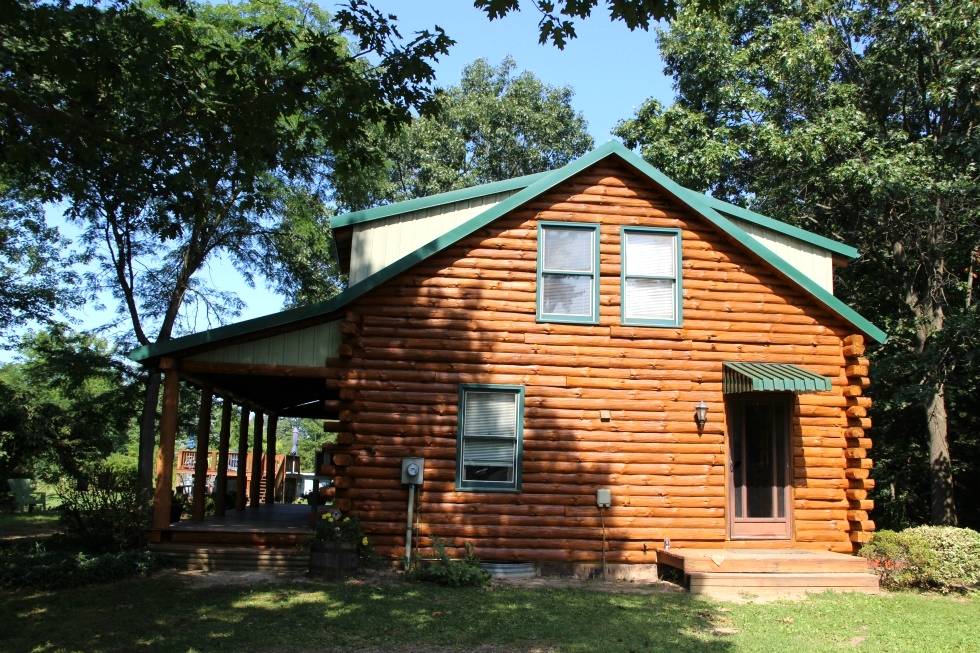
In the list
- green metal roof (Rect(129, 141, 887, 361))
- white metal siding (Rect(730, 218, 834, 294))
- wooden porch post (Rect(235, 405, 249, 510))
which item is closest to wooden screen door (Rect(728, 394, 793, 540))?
green metal roof (Rect(129, 141, 887, 361))

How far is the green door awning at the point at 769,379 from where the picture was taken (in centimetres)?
1153

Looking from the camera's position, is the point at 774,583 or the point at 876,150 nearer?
the point at 774,583

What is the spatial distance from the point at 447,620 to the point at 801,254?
32.1 ft

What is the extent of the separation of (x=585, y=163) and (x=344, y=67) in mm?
4719

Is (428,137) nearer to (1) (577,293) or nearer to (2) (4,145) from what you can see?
(1) (577,293)

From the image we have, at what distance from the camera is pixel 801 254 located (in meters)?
15.0

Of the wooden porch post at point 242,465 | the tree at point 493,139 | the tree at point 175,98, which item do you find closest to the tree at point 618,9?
the tree at point 175,98

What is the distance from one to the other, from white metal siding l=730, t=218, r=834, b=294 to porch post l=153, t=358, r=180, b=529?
395 inches

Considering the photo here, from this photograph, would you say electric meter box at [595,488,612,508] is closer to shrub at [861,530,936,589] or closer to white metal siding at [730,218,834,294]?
shrub at [861,530,936,589]

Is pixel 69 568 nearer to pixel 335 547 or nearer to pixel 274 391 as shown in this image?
pixel 335 547

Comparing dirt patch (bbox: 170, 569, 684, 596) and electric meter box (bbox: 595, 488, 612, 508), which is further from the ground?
electric meter box (bbox: 595, 488, 612, 508)

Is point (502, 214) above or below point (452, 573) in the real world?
above

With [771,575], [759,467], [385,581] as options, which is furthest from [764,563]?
[385,581]

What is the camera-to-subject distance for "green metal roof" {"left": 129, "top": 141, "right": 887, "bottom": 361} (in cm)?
1183
